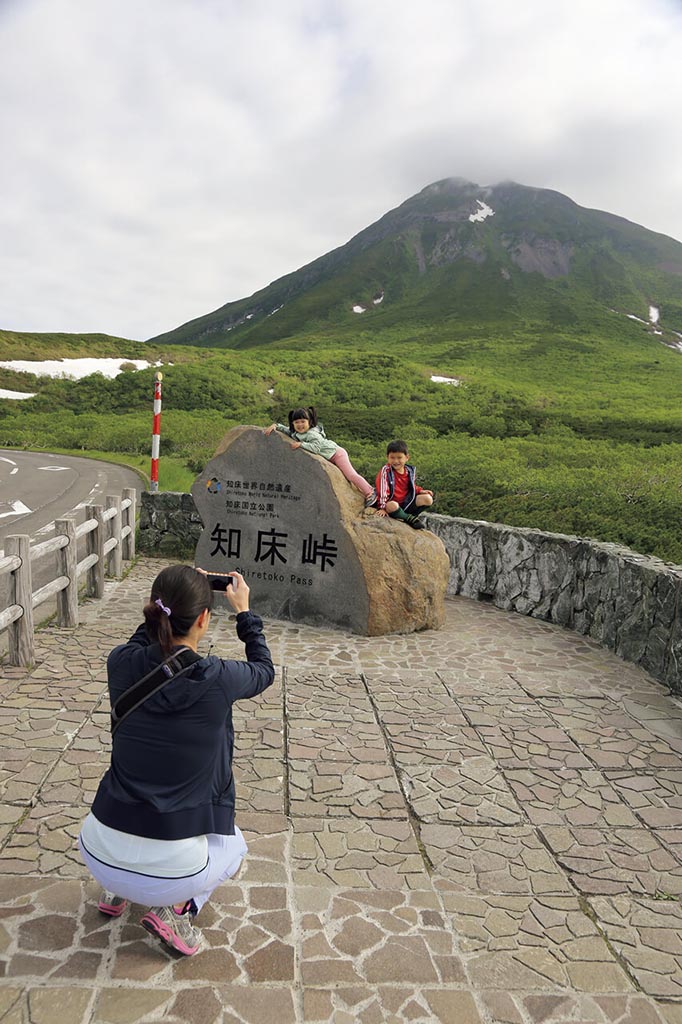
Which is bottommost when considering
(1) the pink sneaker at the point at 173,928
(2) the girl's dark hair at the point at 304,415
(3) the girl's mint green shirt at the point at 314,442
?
(1) the pink sneaker at the point at 173,928

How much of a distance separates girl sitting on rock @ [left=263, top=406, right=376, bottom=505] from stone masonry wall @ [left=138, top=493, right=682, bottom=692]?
1.92 metres

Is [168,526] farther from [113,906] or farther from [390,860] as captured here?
[113,906]

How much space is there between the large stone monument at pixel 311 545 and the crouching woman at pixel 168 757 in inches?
186

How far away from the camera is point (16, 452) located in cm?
2766

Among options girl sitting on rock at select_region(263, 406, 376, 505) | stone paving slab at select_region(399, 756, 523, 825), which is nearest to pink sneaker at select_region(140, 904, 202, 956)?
stone paving slab at select_region(399, 756, 523, 825)

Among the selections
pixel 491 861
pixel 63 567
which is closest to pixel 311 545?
pixel 63 567

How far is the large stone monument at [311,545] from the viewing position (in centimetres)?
732

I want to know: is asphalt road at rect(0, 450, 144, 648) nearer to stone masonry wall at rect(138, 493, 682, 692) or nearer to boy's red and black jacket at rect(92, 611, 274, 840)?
stone masonry wall at rect(138, 493, 682, 692)

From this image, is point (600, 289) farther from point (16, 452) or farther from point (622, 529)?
point (622, 529)

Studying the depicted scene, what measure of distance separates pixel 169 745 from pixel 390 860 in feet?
5.51

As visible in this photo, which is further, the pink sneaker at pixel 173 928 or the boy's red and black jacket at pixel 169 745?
the pink sneaker at pixel 173 928

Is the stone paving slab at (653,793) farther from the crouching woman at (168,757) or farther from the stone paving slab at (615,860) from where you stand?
the crouching woman at (168,757)

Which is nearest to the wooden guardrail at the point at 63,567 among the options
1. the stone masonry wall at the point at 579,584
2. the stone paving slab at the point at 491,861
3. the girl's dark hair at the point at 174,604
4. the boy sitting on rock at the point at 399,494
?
the boy sitting on rock at the point at 399,494

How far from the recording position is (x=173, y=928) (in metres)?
2.69
